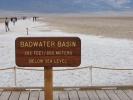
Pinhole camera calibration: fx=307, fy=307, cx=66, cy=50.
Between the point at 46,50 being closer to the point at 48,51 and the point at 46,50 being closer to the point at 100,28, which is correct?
the point at 48,51

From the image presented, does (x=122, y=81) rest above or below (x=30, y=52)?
below

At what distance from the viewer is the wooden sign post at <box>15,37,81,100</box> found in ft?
20.1

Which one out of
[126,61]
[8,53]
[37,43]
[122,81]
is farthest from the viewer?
[8,53]

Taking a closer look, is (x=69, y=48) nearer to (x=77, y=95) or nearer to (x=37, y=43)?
(x=37, y=43)

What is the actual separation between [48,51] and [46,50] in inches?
1.8

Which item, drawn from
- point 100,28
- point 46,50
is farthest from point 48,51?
point 100,28

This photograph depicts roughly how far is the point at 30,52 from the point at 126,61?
10601mm

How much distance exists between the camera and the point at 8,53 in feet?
61.5

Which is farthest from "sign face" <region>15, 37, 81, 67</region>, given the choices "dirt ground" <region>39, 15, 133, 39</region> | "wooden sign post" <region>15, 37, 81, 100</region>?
"dirt ground" <region>39, 15, 133, 39</region>

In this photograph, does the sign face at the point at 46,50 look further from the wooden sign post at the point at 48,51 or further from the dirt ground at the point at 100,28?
the dirt ground at the point at 100,28

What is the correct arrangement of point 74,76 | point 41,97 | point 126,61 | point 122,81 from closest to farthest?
point 41,97
point 122,81
point 74,76
point 126,61

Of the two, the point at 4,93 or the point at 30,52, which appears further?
the point at 4,93

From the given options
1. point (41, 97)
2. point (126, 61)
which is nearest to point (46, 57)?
point (41, 97)

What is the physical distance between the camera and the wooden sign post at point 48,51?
241 inches
